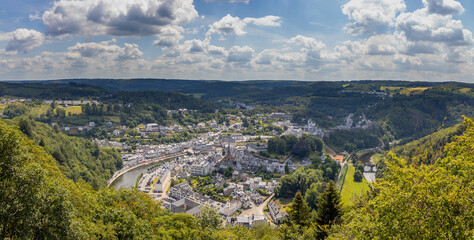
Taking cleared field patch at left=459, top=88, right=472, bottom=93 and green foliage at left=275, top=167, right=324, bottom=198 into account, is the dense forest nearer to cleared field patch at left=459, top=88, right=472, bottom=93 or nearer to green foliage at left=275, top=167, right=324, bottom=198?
green foliage at left=275, top=167, right=324, bottom=198

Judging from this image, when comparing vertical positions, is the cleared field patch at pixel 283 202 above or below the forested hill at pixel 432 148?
below

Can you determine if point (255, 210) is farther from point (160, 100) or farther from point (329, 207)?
point (160, 100)

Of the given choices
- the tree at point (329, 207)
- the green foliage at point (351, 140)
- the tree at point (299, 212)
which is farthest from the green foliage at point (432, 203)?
the green foliage at point (351, 140)

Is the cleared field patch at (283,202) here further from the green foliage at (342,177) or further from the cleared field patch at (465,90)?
the cleared field patch at (465,90)

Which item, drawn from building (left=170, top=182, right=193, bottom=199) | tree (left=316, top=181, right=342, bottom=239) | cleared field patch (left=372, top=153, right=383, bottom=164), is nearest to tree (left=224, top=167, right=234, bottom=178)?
building (left=170, top=182, right=193, bottom=199)

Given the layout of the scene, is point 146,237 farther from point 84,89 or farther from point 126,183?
point 84,89

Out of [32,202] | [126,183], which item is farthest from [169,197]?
[32,202]
